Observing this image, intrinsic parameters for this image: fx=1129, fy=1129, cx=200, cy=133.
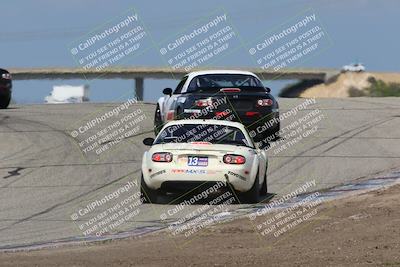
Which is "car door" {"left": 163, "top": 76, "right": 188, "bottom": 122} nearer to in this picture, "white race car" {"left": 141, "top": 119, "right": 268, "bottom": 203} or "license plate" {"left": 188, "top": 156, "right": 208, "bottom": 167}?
"white race car" {"left": 141, "top": 119, "right": 268, "bottom": 203}

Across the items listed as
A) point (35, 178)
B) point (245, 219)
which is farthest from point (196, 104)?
point (245, 219)

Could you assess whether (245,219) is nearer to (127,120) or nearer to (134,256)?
(134,256)

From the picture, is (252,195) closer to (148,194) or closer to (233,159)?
(233,159)

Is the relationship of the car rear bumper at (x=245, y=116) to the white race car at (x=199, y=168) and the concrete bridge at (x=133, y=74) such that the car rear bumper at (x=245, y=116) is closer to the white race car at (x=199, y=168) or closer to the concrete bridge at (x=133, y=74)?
the white race car at (x=199, y=168)

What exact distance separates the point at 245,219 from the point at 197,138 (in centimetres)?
275

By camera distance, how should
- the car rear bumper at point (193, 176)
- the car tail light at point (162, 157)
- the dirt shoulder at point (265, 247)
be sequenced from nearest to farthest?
the dirt shoulder at point (265, 247) < the car rear bumper at point (193, 176) < the car tail light at point (162, 157)

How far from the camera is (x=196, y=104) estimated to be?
21.0m

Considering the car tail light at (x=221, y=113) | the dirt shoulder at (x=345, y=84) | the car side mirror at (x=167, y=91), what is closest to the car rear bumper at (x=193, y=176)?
the car tail light at (x=221, y=113)

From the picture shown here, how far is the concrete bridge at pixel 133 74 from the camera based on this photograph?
74438mm

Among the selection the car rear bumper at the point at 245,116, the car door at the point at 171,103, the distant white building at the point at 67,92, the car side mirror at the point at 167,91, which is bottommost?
the car rear bumper at the point at 245,116

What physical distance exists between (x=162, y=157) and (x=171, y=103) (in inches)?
261

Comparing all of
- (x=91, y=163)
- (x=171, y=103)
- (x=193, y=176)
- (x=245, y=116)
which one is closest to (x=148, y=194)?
(x=193, y=176)

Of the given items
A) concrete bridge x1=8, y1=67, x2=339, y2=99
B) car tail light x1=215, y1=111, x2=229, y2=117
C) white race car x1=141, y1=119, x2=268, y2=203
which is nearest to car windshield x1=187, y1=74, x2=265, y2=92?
car tail light x1=215, y1=111, x2=229, y2=117

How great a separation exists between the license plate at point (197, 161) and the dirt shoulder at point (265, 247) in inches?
77.8
